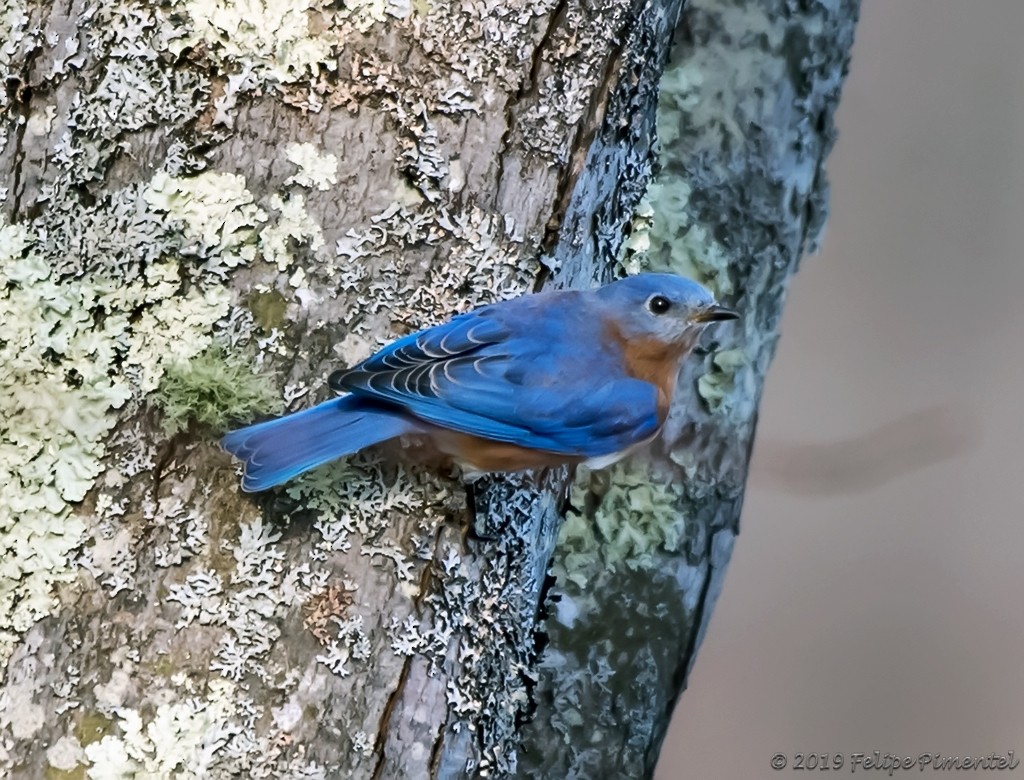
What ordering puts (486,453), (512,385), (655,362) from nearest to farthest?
1. (486,453)
2. (512,385)
3. (655,362)

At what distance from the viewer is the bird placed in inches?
78.3

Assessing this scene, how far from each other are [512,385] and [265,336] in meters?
0.73

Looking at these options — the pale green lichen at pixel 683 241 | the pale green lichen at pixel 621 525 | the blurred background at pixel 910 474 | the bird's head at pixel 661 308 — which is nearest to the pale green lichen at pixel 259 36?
the bird's head at pixel 661 308

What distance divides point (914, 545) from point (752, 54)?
308 centimetres

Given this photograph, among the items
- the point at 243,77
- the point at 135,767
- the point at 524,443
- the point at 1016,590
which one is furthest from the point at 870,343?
the point at 135,767

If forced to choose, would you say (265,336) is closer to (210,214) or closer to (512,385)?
(210,214)

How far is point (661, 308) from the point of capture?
8.88ft

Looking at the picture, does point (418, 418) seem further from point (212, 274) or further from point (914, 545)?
point (914, 545)

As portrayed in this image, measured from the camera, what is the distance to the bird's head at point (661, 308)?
104 inches

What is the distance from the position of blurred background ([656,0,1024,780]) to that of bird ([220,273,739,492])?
2.50m

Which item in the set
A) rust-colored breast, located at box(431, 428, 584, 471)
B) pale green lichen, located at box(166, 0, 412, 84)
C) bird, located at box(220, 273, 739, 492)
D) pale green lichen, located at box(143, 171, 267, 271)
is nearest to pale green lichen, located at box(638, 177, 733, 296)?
bird, located at box(220, 273, 739, 492)

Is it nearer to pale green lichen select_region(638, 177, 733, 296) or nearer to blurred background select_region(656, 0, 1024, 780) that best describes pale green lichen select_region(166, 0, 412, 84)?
pale green lichen select_region(638, 177, 733, 296)

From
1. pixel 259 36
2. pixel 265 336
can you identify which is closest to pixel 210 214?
pixel 265 336

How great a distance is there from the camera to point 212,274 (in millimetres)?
1945
